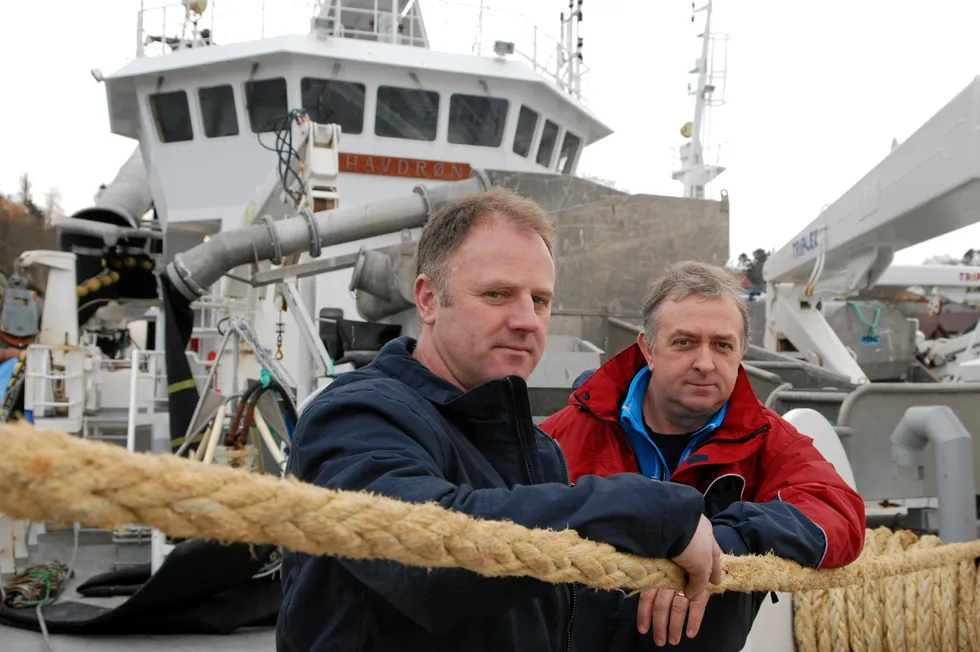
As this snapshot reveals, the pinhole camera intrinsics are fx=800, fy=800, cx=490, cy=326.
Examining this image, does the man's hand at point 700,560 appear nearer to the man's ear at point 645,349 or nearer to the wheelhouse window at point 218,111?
the man's ear at point 645,349

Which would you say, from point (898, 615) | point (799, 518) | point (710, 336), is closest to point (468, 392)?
point (799, 518)

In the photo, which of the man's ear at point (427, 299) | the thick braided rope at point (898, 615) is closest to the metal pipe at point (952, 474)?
the thick braided rope at point (898, 615)

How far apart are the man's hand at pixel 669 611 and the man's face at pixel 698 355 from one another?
690 mm

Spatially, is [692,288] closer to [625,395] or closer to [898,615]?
[625,395]

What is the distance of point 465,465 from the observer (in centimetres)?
134

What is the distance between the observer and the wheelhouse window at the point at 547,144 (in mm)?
11320

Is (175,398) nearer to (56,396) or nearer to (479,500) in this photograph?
(56,396)

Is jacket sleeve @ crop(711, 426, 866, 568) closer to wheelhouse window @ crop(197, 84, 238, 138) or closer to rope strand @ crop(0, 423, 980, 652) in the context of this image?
rope strand @ crop(0, 423, 980, 652)

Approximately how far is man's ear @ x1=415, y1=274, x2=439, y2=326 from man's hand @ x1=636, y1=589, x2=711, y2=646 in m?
0.64

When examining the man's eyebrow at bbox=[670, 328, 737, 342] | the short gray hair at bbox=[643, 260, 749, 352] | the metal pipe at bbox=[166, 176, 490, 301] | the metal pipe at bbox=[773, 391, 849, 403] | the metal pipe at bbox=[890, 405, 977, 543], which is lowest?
the metal pipe at bbox=[890, 405, 977, 543]

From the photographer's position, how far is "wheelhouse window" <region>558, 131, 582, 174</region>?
11.9m

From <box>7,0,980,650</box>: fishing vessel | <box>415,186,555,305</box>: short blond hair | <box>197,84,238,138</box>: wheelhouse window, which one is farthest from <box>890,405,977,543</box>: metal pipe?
<box>197,84,238,138</box>: wheelhouse window

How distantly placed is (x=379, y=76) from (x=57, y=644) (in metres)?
7.38

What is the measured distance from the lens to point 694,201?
315 inches
